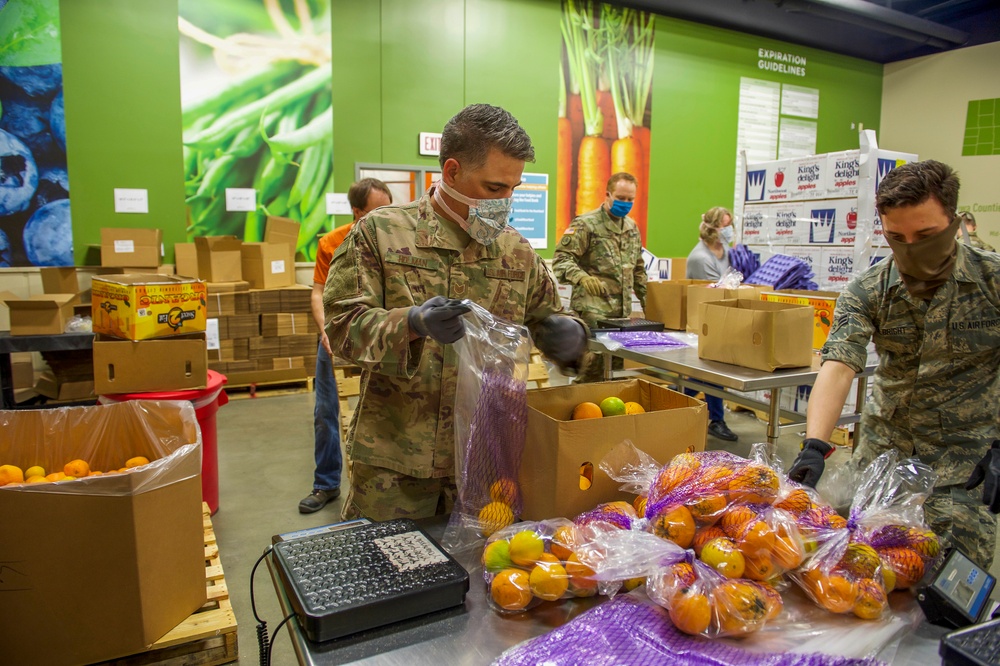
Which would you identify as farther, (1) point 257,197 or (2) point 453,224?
(1) point 257,197

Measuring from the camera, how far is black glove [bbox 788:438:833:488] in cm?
138

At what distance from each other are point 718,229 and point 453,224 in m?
4.12

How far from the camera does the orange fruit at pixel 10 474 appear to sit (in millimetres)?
1899

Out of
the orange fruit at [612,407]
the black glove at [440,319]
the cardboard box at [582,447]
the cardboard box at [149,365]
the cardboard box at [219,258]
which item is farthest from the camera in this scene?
the cardboard box at [219,258]

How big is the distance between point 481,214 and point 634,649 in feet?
3.26

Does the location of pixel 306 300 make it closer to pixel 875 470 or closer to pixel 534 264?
pixel 534 264

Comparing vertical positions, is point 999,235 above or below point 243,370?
above

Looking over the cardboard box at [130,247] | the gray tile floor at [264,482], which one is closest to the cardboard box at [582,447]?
the gray tile floor at [264,482]

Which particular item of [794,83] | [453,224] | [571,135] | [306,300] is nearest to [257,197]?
[306,300]

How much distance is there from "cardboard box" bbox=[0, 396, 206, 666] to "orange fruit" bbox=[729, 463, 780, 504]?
150 cm

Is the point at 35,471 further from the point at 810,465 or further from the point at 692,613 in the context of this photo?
the point at 810,465

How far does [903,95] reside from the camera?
9.41 meters

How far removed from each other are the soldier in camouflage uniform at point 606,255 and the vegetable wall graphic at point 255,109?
109 inches

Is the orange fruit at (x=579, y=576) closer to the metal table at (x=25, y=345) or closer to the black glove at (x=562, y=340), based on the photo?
the black glove at (x=562, y=340)
